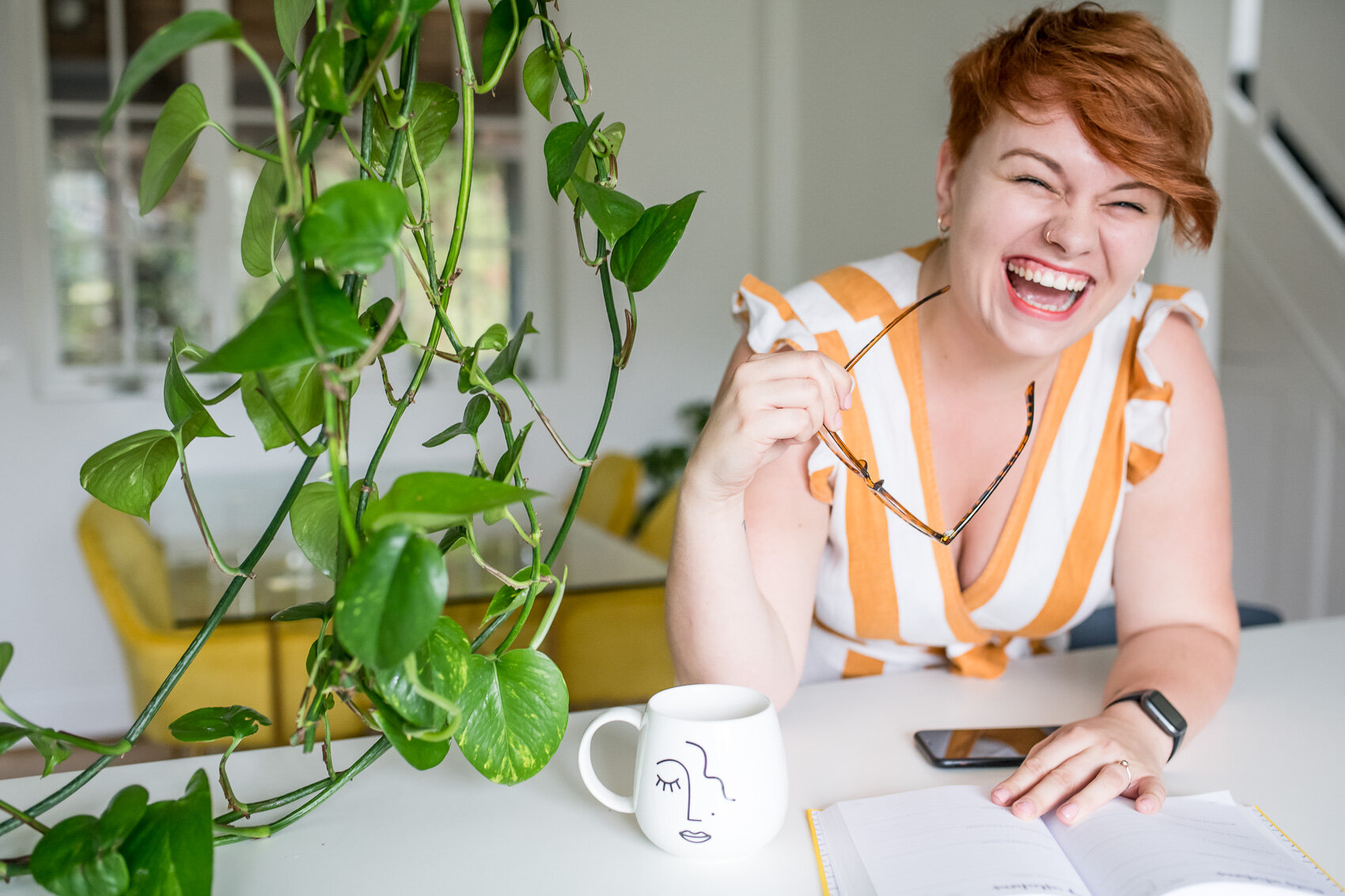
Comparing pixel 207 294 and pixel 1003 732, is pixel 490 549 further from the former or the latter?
pixel 207 294

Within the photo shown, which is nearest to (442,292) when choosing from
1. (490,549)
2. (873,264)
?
(873,264)

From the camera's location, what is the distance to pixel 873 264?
1.29m

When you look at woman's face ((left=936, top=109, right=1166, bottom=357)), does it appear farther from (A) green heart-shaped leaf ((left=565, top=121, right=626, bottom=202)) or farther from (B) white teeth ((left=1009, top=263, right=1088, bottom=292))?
(A) green heart-shaped leaf ((left=565, top=121, right=626, bottom=202))

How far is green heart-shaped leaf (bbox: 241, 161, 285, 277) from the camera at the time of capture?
0.60m

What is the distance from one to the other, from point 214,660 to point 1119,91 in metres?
1.88

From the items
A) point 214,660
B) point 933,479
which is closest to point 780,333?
point 933,479

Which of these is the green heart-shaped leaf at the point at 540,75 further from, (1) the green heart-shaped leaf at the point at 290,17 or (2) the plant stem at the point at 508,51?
(1) the green heart-shaped leaf at the point at 290,17

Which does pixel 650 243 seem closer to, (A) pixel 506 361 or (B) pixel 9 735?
(A) pixel 506 361

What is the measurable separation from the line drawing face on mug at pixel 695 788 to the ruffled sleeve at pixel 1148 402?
0.76 meters

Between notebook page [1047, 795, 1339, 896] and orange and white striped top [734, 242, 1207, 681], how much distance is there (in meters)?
0.39

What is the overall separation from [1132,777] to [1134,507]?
1.60 feet

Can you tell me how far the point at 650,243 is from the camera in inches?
25.7

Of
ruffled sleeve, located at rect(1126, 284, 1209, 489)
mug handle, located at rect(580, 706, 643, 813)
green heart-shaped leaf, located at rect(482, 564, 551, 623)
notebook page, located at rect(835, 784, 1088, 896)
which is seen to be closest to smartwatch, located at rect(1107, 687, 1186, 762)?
notebook page, located at rect(835, 784, 1088, 896)

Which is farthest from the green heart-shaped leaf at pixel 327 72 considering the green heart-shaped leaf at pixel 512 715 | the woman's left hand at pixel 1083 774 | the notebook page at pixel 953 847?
the woman's left hand at pixel 1083 774
